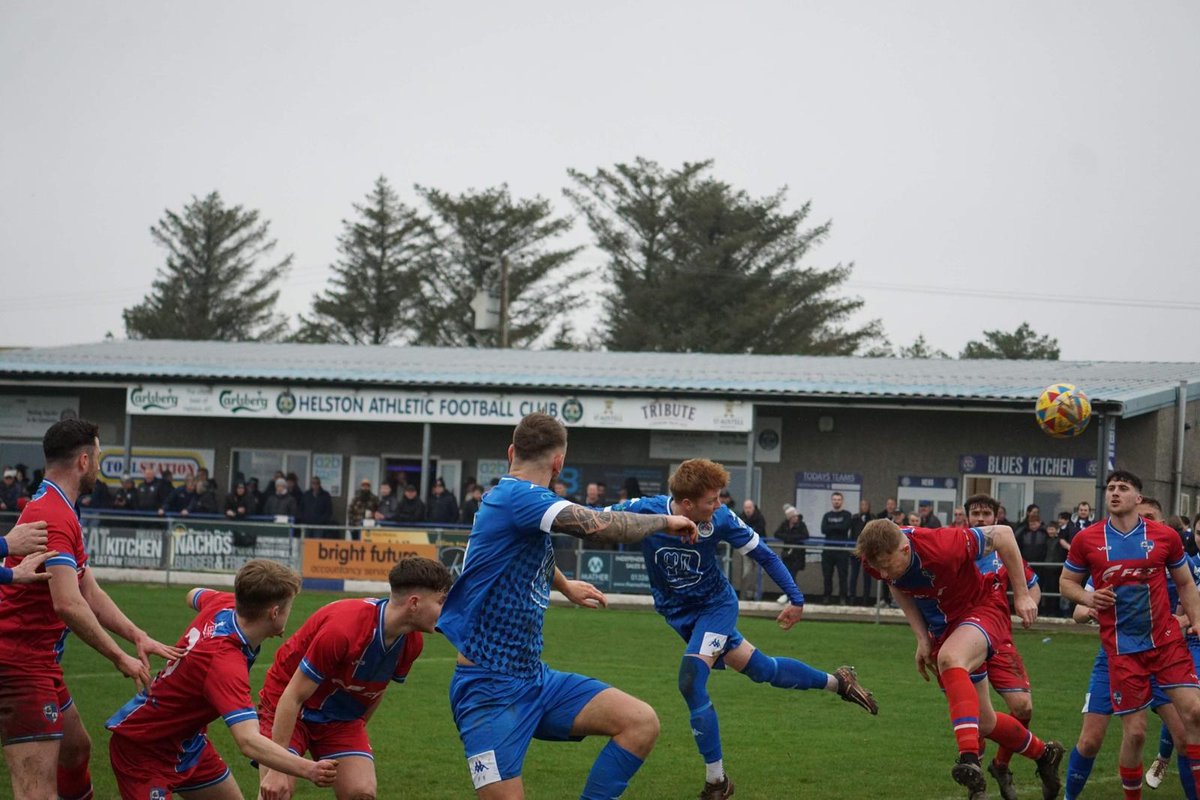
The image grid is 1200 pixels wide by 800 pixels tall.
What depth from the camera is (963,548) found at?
8.66m

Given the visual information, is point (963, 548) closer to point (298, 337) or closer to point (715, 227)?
point (715, 227)

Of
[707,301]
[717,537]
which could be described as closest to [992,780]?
[717,537]

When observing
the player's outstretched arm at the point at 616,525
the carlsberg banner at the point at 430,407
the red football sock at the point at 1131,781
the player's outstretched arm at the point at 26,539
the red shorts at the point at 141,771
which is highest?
the carlsberg banner at the point at 430,407

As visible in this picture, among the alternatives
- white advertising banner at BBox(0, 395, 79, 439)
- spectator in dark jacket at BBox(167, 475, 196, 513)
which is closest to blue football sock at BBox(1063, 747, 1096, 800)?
spectator in dark jacket at BBox(167, 475, 196, 513)

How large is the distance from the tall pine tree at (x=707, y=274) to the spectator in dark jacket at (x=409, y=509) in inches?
1181

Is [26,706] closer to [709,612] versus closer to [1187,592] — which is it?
[709,612]

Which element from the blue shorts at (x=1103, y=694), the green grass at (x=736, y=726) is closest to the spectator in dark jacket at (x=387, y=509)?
the green grass at (x=736, y=726)

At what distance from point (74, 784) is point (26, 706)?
0.58 metres

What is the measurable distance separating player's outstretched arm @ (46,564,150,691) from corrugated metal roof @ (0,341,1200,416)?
68.1ft

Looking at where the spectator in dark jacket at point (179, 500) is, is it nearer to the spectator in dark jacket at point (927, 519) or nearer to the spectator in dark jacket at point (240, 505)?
the spectator in dark jacket at point (240, 505)

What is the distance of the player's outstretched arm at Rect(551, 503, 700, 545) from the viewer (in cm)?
587

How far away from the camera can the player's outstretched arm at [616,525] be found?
231 inches

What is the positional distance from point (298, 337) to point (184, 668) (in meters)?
59.4

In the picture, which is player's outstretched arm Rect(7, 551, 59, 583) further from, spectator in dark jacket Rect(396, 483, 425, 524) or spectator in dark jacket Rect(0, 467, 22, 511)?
spectator in dark jacket Rect(0, 467, 22, 511)
